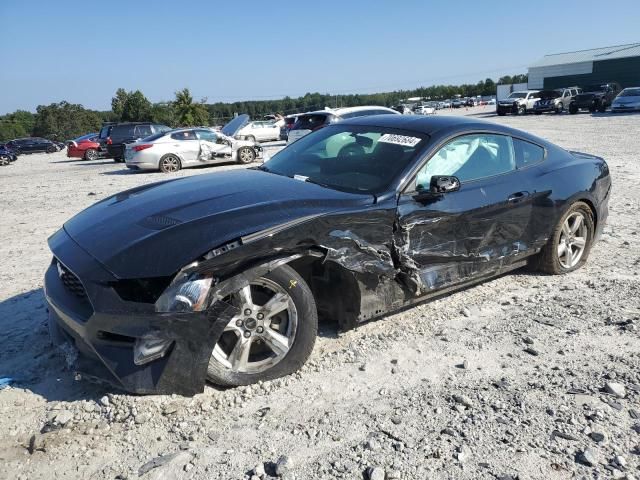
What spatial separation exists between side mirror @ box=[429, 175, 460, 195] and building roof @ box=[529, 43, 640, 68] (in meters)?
59.8

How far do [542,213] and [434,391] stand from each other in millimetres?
2282

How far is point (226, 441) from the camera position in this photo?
268 cm

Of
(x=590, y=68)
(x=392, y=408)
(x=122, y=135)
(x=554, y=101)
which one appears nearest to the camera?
(x=392, y=408)

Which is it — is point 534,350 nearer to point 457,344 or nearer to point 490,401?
point 457,344

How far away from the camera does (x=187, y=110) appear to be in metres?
62.9

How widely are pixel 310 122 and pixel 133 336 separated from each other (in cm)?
1482

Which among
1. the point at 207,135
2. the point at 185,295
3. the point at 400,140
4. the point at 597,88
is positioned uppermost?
the point at 400,140

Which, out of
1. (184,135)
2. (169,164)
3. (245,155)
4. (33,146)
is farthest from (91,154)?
(33,146)

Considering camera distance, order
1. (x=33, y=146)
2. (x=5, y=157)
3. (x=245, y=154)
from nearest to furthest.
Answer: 1. (x=245, y=154)
2. (x=5, y=157)
3. (x=33, y=146)

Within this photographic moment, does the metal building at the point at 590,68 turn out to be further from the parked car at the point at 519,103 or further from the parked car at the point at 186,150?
the parked car at the point at 186,150

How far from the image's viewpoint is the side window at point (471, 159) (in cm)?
396

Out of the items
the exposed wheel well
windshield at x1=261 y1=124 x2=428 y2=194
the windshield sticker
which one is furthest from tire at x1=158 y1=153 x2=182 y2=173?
the exposed wheel well

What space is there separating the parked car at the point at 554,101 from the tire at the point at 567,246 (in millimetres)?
34794

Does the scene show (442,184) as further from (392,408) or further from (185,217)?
(185,217)
